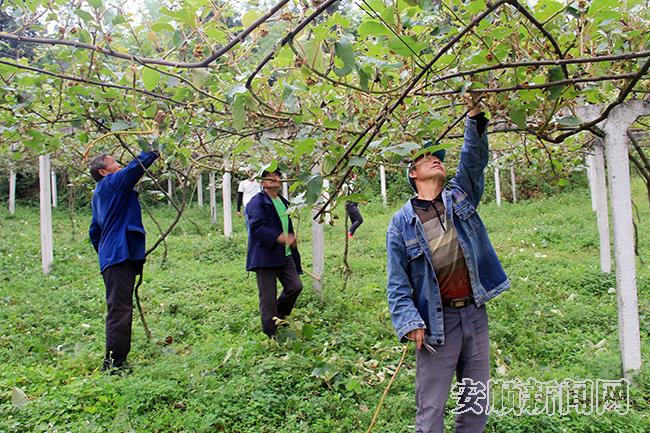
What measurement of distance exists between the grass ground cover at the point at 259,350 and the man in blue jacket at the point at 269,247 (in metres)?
0.31

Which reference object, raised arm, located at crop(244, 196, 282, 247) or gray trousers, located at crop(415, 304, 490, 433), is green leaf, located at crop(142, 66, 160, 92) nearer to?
gray trousers, located at crop(415, 304, 490, 433)

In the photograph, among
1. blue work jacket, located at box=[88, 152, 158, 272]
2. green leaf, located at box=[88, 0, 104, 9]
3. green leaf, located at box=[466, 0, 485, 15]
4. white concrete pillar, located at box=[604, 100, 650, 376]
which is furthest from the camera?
blue work jacket, located at box=[88, 152, 158, 272]

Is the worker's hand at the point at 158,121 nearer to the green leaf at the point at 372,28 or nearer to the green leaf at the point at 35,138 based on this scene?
the green leaf at the point at 35,138

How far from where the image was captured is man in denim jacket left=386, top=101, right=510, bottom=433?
2406 mm

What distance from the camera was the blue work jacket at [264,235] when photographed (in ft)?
14.7

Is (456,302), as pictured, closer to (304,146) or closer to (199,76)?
(304,146)

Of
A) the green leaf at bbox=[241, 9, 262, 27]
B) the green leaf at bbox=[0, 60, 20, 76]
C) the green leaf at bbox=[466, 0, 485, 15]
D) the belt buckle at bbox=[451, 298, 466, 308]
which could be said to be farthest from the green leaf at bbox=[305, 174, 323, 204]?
the green leaf at bbox=[0, 60, 20, 76]

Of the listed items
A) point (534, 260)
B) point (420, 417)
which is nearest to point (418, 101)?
point (420, 417)

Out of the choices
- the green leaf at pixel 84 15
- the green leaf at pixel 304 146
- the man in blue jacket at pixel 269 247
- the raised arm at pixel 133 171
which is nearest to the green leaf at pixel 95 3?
the green leaf at pixel 84 15

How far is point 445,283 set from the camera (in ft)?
8.03

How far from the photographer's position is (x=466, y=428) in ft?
8.28

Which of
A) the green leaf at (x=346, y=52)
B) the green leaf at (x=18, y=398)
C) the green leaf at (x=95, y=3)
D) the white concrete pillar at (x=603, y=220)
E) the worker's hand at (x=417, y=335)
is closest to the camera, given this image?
the green leaf at (x=346, y=52)

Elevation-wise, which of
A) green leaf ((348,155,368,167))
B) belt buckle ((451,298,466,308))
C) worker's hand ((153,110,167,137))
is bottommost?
belt buckle ((451,298,466,308))

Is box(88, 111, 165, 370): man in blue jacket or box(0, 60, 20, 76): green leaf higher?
box(0, 60, 20, 76): green leaf
